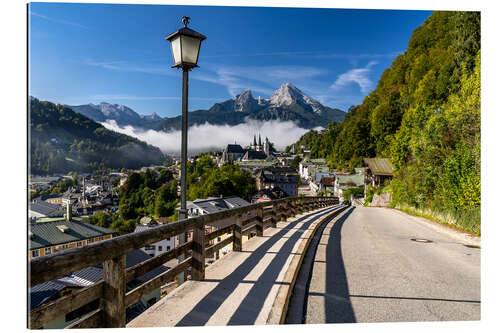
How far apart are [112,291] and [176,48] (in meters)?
3.14

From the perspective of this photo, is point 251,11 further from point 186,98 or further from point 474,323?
point 474,323

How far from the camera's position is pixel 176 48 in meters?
4.40

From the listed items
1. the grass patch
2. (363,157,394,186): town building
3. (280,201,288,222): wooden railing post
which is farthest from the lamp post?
(363,157,394,186): town building

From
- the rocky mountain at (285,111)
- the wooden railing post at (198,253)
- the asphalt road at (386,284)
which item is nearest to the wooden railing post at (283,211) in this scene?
the asphalt road at (386,284)

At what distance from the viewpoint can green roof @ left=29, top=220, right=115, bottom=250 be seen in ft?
14.3

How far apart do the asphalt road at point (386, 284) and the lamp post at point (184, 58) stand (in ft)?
6.36

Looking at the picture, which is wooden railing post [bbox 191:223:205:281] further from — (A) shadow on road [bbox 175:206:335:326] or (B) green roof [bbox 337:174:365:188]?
(B) green roof [bbox 337:174:365:188]

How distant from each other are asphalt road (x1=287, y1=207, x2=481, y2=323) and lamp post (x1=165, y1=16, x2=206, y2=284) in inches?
76.3

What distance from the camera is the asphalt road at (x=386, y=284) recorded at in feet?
13.1

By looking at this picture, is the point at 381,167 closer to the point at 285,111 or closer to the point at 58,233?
the point at 58,233

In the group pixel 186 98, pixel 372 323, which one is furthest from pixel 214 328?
pixel 186 98

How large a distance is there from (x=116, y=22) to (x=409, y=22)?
5.82m

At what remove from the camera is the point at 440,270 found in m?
5.87
